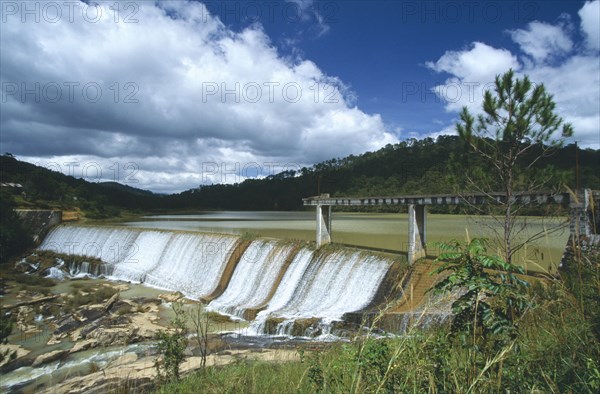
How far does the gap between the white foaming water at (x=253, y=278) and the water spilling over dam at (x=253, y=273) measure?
4 cm

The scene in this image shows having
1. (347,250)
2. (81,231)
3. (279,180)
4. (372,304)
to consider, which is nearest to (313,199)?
(347,250)

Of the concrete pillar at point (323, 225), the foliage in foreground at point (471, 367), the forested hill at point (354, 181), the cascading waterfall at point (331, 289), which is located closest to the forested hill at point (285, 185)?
the forested hill at point (354, 181)

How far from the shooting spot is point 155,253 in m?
23.0

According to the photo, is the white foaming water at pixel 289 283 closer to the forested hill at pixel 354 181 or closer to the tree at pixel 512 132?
the tree at pixel 512 132

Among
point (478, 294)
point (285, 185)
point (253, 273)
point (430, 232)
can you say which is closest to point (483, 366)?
point (478, 294)

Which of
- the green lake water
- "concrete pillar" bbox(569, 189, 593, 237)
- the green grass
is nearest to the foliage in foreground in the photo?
the green grass

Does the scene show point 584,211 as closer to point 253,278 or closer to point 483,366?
point 483,366

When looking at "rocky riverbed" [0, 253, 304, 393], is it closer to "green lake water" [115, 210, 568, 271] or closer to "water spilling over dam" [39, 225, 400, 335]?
"water spilling over dam" [39, 225, 400, 335]

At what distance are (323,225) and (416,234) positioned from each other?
502cm

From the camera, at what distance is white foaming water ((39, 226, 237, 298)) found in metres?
18.8

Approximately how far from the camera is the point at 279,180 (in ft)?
316

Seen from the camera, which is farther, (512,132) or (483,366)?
(512,132)

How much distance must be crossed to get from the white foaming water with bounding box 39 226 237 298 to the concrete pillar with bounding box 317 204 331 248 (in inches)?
194

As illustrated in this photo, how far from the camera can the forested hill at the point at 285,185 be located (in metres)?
46.2
